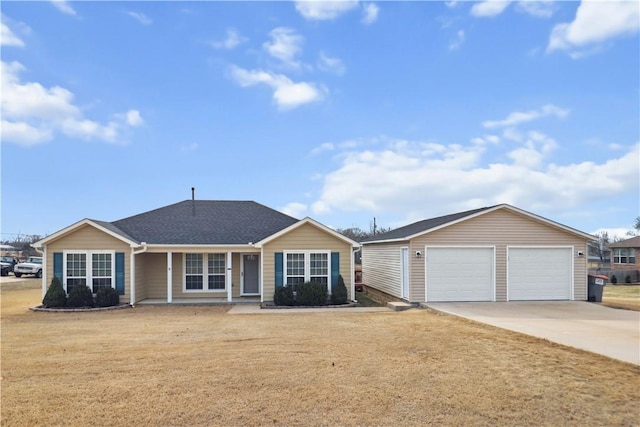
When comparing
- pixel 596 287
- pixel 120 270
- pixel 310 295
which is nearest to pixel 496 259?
pixel 596 287

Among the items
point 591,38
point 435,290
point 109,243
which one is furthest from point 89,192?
point 591,38

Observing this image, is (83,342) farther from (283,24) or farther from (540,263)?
(540,263)

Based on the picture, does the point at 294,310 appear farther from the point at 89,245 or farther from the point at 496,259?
the point at 89,245

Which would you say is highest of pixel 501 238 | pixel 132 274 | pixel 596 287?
pixel 501 238

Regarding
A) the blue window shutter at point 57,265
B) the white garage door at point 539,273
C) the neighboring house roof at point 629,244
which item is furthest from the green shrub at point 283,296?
the neighboring house roof at point 629,244

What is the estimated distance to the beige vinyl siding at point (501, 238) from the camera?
15594 millimetres

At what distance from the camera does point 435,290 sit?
15.5 metres

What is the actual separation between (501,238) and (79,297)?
1548 centimetres

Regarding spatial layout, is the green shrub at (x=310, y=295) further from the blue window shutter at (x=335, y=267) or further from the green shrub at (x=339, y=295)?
the blue window shutter at (x=335, y=267)

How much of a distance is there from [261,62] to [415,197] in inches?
605

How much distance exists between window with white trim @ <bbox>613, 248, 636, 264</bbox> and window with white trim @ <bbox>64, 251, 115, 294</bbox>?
3746cm

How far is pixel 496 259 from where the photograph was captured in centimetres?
1580

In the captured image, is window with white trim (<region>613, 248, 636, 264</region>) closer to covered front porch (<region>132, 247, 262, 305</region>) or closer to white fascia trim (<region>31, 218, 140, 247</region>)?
covered front porch (<region>132, 247, 262, 305</region>)

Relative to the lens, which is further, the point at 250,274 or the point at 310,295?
the point at 250,274
